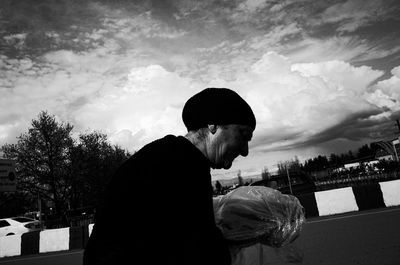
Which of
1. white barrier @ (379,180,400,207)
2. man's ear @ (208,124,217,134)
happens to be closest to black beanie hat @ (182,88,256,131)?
man's ear @ (208,124,217,134)

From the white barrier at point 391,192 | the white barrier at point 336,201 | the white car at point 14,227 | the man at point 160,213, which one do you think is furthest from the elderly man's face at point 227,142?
the white car at point 14,227

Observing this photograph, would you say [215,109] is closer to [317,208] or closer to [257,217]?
[257,217]

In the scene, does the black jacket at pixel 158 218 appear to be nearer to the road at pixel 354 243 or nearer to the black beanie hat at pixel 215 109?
the black beanie hat at pixel 215 109

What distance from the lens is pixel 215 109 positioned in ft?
4.56

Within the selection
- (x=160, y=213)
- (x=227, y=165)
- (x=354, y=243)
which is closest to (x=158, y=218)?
(x=160, y=213)

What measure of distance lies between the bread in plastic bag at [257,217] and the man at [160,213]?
642 mm

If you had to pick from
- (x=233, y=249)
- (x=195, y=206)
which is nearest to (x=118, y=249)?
(x=195, y=206)

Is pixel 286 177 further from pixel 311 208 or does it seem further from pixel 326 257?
pixel 326 257

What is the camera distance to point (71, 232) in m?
11.4

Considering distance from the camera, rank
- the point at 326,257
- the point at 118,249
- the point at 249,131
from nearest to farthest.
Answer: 1. the point at 118,249
2. the point at 249,131
3. the point at 326,257

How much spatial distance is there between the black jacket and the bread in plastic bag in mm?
641

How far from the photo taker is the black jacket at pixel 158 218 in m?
1.10

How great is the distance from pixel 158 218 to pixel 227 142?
0.49m

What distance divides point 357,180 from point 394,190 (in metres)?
17.6
